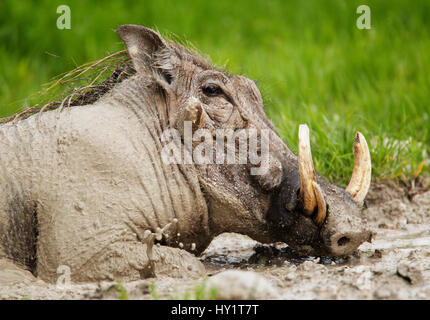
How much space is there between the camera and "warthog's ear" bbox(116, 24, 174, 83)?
3518 mm

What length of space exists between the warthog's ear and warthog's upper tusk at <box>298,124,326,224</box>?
87 cm

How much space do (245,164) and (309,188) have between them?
37cm

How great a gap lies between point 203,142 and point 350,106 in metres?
3.11

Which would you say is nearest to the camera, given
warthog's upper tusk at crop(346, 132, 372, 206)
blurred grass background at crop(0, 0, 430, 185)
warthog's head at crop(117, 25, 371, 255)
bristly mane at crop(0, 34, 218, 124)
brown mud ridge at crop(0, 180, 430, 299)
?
brown mud ridge at crop(0, 180, 430, 299)

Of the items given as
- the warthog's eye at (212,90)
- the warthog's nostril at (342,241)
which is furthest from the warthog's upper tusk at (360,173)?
the warthog's eye at (212,90)

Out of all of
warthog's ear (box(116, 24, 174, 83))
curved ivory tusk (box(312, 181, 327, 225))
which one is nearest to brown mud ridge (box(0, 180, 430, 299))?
curved ivory tusk (box(312, 181, 327, 225))

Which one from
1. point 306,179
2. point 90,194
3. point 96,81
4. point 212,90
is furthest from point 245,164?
point 96,81

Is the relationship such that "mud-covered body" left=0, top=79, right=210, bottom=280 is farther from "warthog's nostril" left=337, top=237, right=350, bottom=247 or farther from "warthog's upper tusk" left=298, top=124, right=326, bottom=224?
"warthog's nostril" left=337, top=237, right=350, bottom=247

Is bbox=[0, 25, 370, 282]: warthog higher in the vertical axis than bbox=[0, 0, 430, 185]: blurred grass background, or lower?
lower

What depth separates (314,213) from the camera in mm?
3236

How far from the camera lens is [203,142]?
11.0ft

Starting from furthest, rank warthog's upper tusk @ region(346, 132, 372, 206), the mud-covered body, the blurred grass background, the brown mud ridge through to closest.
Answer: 1. the blurred grass background
2. warthog's upper tusk @ region(346, 132, 372, 206)
3. the mud-covered body
4. the brown mud ridge
